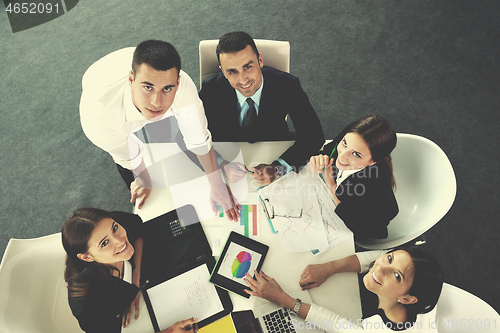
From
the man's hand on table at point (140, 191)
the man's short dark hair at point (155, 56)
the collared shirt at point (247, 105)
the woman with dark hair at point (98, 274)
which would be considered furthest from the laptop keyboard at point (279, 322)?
the man's short dark hair at point (155, 56)

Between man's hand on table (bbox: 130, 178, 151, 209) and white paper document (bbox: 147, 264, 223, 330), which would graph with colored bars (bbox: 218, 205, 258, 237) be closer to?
white paper document (bbox: 147, 264, 223, 330)

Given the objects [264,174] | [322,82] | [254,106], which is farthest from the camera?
[322,82]

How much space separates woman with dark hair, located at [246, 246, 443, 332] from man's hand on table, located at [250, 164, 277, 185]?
48 cm

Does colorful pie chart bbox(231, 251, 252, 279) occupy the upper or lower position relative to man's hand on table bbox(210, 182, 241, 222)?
lower

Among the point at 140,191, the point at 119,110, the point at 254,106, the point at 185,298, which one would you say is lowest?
the point at 185,298

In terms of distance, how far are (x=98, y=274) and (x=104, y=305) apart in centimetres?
13

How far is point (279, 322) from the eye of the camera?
133cm

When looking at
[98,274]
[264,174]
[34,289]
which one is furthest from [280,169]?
[34,289]

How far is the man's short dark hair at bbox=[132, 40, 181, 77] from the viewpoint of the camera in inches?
49.9

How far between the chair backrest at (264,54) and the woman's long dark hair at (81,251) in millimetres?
1018

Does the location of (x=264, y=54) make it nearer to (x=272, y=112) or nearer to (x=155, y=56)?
(x=272, y=112)

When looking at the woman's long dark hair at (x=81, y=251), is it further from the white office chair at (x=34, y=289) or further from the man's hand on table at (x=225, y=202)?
the man's hand on table at (x=225, y=202)

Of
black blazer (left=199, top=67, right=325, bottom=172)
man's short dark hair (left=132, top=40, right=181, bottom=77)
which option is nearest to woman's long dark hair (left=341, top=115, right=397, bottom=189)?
black blazer (left=199, top=67, right=325, bottom=172)

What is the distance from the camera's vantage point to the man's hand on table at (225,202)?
1.50 m
